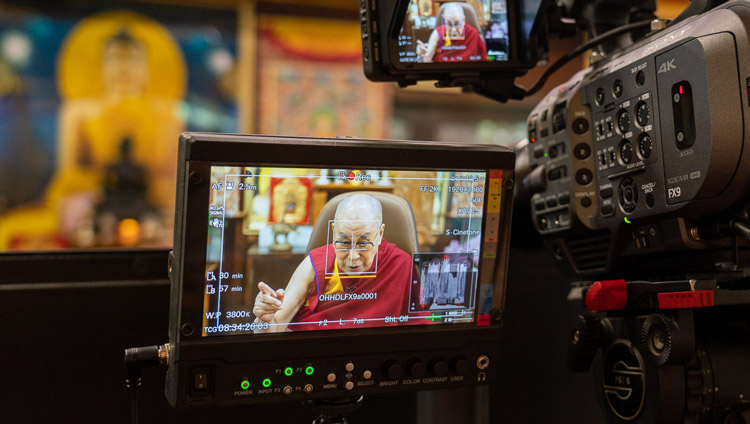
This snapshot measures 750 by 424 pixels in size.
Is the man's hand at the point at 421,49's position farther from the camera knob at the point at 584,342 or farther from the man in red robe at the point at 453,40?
the camera knob at the point at 584,342

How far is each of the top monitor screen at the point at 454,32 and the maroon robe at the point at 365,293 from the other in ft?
1.27

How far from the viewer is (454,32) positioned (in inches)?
48.3

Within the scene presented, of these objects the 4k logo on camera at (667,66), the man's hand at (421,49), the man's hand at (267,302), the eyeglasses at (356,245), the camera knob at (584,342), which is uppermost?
the man's hand at (421,49)

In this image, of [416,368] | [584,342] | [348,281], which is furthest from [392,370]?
[584,342]

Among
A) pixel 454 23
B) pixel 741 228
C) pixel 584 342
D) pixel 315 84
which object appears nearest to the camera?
pixel 741 228

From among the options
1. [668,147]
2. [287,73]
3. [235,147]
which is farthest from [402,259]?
[287,73]

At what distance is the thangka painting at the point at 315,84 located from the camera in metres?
3.03

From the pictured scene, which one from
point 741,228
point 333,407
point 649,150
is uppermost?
point 649,150

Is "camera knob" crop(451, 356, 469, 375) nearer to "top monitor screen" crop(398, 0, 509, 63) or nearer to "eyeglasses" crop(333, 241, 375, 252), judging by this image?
"eyeglasses" crop(333, 241, 375, 252)

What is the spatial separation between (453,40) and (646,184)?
0.45m

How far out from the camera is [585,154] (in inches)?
44.1

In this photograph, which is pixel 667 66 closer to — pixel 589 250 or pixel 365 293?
pixel 589 250

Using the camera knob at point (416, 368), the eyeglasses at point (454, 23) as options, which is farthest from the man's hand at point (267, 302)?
the eyeglasses at point (454, 23)

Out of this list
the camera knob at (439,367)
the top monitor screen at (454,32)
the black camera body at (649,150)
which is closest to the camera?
the black camera body at (649,150)
